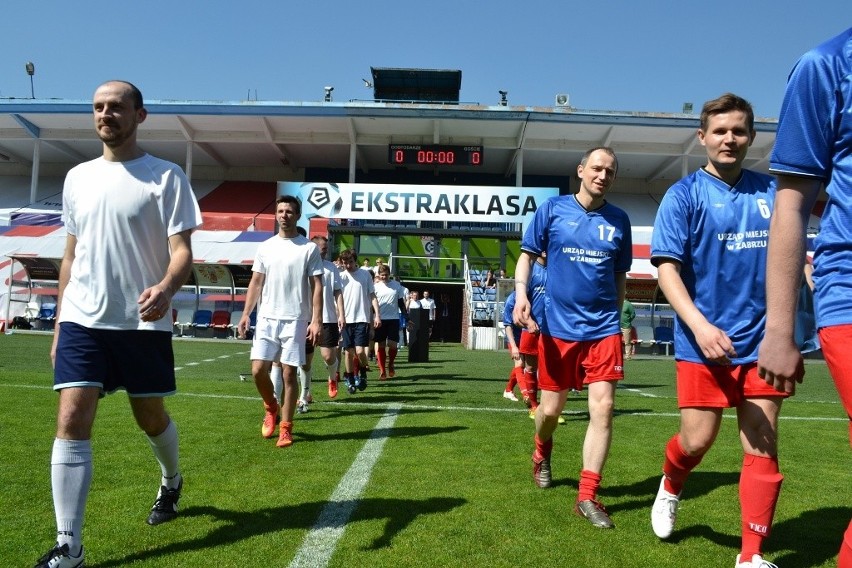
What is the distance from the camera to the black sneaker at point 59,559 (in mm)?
2691

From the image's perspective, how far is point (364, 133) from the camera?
36.0m

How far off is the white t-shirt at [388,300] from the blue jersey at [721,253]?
972cm

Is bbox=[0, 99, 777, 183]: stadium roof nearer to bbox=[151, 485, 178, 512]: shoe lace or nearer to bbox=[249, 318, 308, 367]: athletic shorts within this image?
bbox=[249, 318, 308, 367]: athletic shorts

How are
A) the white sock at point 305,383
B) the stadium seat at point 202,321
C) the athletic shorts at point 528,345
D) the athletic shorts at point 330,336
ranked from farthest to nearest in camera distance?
the stadium seat at point 202,321 < the athletic shorts at point 330,336 < the white sock at point 305,383 < the athletic shorts at point 528,345

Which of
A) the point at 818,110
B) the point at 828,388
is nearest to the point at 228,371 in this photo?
the point at 828,388

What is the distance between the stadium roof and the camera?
33.7 meters

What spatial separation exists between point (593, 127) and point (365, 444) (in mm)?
31105

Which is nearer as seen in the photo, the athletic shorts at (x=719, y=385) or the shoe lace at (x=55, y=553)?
the shoe lace at (x=55, y=553)

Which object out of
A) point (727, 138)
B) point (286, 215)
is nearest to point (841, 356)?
point (727, 138)

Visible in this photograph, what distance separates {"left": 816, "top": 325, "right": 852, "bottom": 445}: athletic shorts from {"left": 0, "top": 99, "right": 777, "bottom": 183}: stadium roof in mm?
32492

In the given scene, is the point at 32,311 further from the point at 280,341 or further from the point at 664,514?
the point at 664,514

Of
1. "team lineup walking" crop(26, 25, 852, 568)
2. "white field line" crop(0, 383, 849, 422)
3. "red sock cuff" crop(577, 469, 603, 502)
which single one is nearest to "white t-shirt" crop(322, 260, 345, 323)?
"white field line" crop(0, 383, 849, 422)

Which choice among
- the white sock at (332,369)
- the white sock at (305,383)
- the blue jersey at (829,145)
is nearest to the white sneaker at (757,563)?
the blue jersey at (829,145)

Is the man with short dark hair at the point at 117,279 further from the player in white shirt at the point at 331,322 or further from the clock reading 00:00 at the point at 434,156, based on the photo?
the clock reading 00:00 at the point at 434,156
